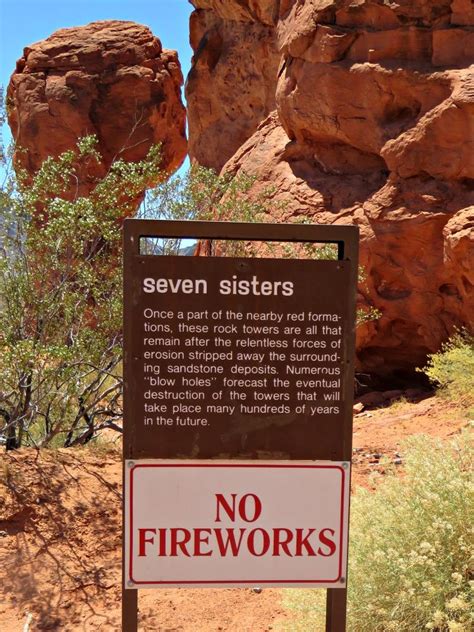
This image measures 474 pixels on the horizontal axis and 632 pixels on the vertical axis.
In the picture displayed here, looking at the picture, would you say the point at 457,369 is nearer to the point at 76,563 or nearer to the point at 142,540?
the point at 76,563

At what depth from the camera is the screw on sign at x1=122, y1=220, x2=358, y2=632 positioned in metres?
2.34

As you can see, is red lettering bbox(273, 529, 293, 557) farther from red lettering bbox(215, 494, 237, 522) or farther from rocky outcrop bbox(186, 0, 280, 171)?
rocky outcrop bbox(186, 0, 280, 171)

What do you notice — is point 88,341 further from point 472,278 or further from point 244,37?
point 244,37

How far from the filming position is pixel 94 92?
59.3ft

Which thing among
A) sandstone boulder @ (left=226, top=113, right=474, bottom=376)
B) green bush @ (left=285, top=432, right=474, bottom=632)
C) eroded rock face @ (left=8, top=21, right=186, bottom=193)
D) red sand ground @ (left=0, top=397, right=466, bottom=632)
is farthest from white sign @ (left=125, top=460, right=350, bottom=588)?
eroded rock face @ (left=8, top=21, right=186, bottom=193)

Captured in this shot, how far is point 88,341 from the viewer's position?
6.05m

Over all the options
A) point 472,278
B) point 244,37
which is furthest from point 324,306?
point 244,37

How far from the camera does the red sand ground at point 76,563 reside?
3891mm

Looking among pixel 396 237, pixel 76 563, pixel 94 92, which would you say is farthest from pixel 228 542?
pixel 94 92

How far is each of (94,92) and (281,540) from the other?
697 inches

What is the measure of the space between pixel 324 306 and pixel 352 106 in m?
7.83

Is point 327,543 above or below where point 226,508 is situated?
below

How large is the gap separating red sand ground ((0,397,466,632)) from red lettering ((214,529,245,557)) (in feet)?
5.64

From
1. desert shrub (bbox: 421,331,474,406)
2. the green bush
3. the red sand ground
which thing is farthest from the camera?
desert shrub (bbox: 421,331,474,406)
